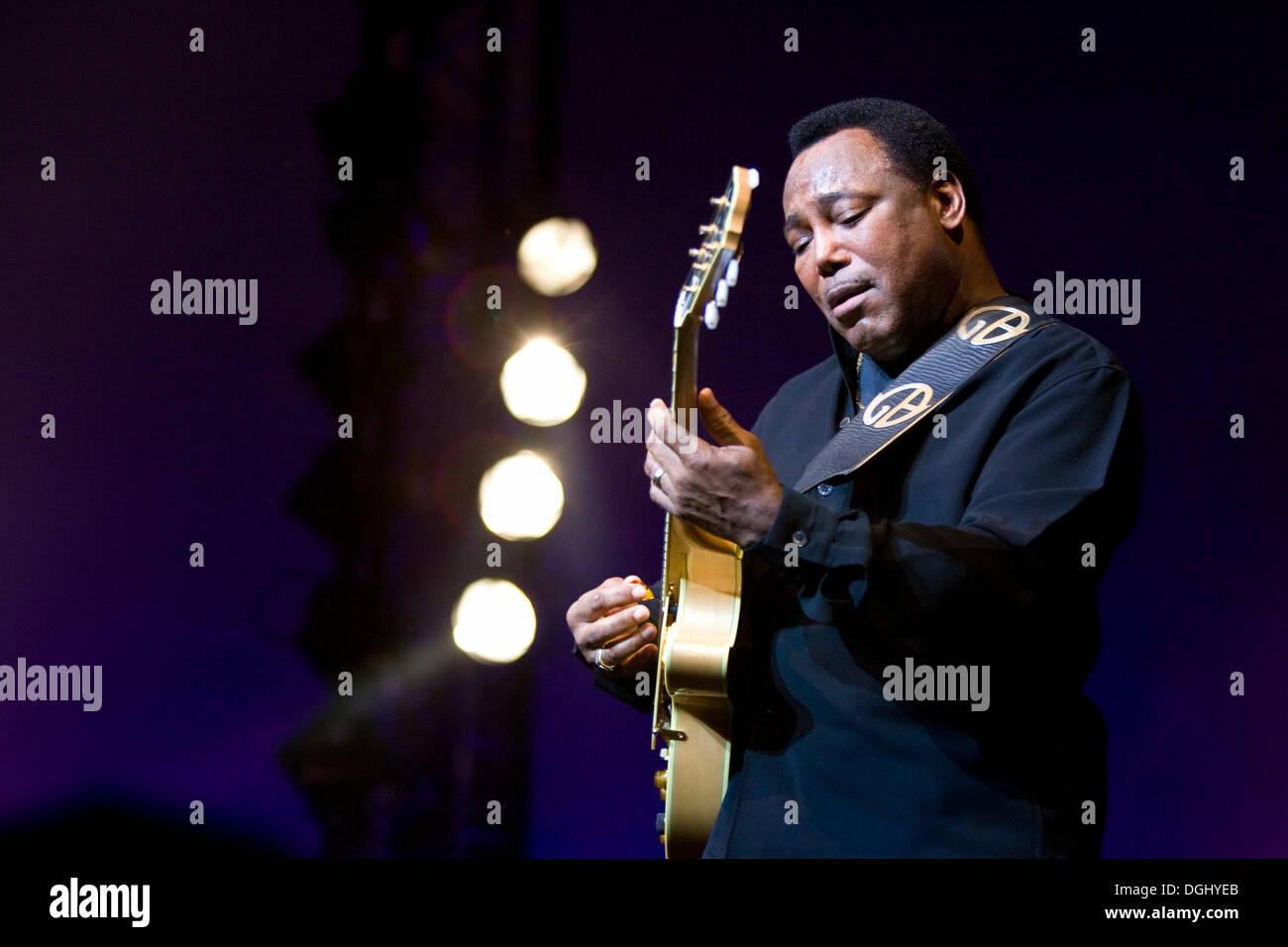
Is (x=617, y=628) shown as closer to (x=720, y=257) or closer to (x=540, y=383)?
(x=720, y=257)

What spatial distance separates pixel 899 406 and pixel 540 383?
155 cm

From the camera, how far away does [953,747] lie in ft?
→ 5.49

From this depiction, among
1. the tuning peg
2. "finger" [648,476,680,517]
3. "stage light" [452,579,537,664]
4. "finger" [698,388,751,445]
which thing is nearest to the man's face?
the tuning peg

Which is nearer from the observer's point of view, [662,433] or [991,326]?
[662,433]

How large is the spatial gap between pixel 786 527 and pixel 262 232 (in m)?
2.28

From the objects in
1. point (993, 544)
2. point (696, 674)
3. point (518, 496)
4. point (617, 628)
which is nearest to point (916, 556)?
point (993, 544)

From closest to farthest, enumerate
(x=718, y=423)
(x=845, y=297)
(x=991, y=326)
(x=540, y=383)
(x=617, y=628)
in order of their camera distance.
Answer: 1. (x=718, y=423)
2. (x=991, y=326)
3. (x=845, y=297)
4. (x=617, y=628)
5. (x=540, y=383)

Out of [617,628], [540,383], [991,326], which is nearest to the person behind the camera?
[991,326]

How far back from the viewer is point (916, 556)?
60.6 inches

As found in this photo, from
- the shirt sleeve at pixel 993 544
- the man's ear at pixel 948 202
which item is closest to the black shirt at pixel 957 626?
the shirt sleeve at pixel 993 544

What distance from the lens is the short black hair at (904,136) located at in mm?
2043

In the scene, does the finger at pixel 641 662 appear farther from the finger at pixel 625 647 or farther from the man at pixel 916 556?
the man at pixel 916 556

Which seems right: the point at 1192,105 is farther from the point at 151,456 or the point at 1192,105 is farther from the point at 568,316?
the point at 151,456
